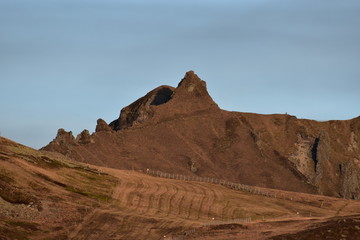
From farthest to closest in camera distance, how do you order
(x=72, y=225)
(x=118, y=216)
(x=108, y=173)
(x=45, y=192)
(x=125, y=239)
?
(x=108, y=173)
(x=45, y=192)
(x=118, y=216)
(x=72, y=225)
(x=125, y=239)

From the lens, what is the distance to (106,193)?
17512 centimetres

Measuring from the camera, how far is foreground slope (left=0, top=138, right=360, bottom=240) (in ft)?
434

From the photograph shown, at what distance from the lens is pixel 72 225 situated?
139 m

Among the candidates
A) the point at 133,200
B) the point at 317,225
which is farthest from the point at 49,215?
the point at 317,225

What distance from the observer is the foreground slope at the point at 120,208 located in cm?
13225

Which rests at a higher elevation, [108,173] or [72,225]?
[108,173]

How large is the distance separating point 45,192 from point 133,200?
21.9 metres

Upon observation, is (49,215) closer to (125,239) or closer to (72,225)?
(72,225)

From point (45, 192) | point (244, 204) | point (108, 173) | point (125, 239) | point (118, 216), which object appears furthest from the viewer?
point (108, 173)

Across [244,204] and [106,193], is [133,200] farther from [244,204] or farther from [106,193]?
[244,204]

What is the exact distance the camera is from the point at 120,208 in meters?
162

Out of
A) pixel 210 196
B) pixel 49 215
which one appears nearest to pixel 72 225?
pixel 49 215

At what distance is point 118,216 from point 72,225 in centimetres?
1249

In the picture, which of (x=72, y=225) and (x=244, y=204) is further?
(x=244, y=204)
